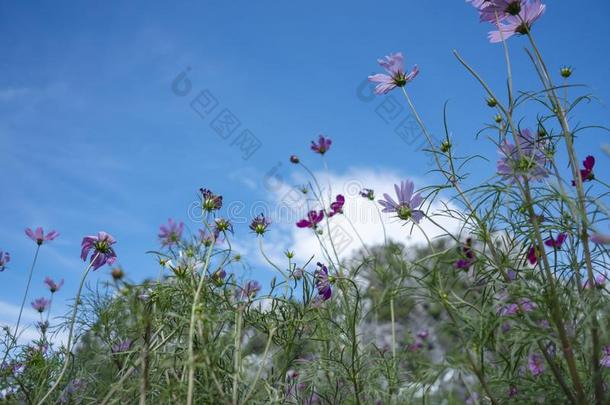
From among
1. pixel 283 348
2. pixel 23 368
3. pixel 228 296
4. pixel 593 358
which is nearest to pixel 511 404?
pixel 593 358

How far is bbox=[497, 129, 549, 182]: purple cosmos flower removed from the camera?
3.71ft

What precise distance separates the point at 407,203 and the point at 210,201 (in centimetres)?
60

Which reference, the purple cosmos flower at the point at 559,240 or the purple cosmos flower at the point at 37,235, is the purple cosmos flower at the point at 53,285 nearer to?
the purple cosmos flower at the point at 37,235

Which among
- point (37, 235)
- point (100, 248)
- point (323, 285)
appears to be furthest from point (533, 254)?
point (37, 235)

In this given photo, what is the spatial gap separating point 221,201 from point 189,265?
24cm

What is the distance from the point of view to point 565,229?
1.16m

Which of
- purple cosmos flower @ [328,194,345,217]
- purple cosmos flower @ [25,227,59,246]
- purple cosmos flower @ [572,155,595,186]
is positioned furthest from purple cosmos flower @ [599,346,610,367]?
purple cosmos flower @ [25,227,59,246]

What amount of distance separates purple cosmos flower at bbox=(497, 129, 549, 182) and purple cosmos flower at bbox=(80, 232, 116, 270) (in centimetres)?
113

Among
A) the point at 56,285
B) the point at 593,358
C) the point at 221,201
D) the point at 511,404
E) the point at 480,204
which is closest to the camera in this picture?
the point at 593,358

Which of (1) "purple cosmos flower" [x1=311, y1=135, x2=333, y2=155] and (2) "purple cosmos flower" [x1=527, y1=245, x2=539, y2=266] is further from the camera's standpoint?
(1) "purple cosmos flower" [x1=311, y1=135, x2=333, y2=155]

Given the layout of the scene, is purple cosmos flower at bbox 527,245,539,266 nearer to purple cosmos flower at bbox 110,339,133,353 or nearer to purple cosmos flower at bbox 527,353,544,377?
purple cosmos flower at bbox 527,353,544,377

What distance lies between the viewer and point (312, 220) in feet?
7.05

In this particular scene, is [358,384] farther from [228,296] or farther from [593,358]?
[593,358]

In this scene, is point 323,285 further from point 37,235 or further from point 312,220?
point 37,235
